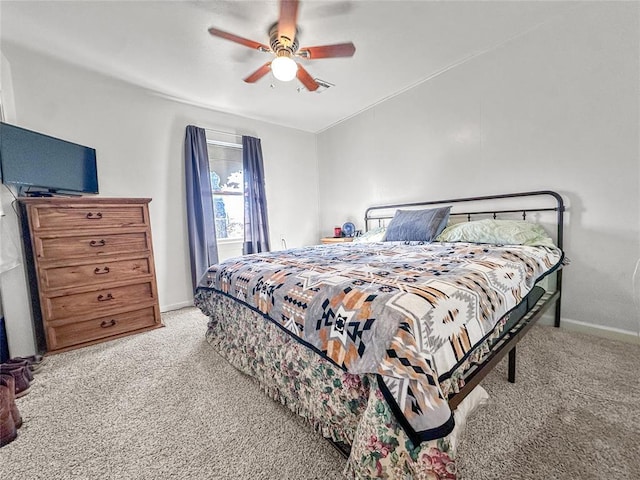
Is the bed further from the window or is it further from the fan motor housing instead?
the window

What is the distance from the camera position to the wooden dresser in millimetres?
2055

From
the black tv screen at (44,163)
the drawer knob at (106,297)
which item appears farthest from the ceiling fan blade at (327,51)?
the drawer knob at (106,297)

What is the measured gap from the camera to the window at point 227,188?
358 centimetres

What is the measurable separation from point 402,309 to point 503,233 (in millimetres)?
1766

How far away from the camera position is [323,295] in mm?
1105

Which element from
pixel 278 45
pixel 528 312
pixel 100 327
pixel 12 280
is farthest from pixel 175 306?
pixel 528 312

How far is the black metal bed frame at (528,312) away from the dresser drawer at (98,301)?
8.94ft

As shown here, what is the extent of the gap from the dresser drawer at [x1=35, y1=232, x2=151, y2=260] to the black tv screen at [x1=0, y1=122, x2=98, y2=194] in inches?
18.4

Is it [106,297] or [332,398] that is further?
[106,297]

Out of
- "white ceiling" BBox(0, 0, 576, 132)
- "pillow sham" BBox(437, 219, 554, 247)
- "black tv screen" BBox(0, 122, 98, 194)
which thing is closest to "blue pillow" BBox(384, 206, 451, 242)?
"pillow sham" BBox(437, 219, 554, 247)

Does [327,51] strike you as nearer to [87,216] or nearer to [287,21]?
[287,21]

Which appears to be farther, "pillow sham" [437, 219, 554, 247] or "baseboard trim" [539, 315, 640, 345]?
"pillow sham" [437, 219, 554, 247]

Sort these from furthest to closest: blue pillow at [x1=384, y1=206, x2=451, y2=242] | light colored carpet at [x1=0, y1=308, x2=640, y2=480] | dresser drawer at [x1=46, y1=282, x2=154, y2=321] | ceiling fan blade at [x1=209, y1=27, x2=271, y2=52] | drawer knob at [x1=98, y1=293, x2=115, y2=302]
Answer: blue pillow at [x1=384, y1=206, x2=451, y2=242], drawer knob at [x1=98, y1=293, x2=115, y2=302], dresser drawer at [x1=46, y1=282, x2=154, y2=321], ceiling fan blade at [x1=209, y1=27, x2=271, y2=52], light colored carpet at [x1=0, y1=308, x2=640, y2=480]

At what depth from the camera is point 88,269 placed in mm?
2240
